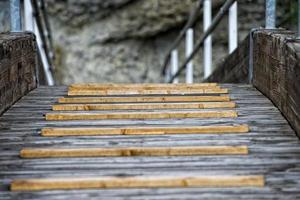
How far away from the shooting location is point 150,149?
6.04 feet

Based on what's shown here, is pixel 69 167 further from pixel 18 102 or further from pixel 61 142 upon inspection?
pixel 18 102

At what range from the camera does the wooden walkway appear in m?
1.60

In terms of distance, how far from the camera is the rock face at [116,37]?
8.10 m

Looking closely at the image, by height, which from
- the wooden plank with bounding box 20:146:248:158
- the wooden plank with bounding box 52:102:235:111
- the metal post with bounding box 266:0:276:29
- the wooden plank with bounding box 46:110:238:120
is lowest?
the wooden plank with bounding box 20:146:248:158

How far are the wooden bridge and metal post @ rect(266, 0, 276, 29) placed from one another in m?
0.07

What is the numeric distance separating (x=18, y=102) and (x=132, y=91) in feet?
1.72

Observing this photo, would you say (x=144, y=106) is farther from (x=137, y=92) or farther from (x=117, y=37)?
(x=117, y=37)

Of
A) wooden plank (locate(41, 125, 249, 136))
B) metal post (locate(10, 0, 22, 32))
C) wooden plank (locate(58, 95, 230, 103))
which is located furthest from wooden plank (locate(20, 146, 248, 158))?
metal post (locate(10, 0, 22, 32))

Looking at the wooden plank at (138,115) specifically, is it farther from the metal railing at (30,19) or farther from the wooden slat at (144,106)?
the metal railing at (30,19)

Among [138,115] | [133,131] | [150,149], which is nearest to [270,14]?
[138,115]

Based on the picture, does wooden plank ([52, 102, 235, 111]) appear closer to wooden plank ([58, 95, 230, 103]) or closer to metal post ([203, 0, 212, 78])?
wooden plank ([58, 95, 230, 103])

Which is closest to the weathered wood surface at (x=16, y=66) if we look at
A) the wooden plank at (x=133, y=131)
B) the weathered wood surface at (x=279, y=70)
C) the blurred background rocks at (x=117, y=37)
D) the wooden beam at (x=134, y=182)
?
the wooden plank at (x=133, y=131)

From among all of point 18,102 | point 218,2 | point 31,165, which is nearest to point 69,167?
point 31,165

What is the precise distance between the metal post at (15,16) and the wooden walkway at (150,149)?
399mm
